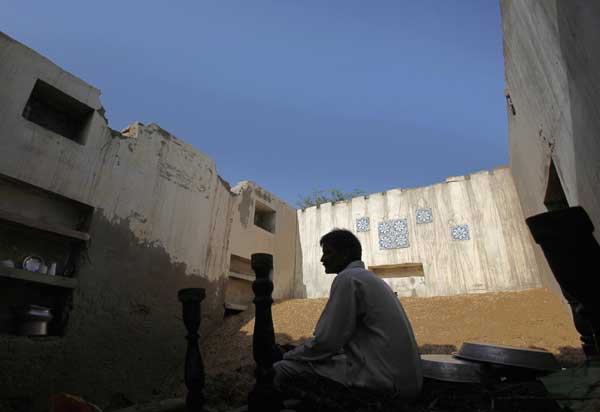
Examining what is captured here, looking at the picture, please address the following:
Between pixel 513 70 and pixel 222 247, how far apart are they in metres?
6.89

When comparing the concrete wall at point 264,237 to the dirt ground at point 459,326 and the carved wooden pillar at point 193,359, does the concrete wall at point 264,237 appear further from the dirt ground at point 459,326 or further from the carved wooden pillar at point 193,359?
the carved wooden pillar at point 193,359

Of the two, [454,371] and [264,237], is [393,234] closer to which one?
[264,237]

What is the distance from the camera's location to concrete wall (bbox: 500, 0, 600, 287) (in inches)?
83.2

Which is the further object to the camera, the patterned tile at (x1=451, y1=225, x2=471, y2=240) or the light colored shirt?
the patterned tile at (x1=451, y1=225, x2=471, y2=240)

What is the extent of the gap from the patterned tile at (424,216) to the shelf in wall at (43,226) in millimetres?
8158

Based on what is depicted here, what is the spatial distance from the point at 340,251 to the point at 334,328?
21.8 inches

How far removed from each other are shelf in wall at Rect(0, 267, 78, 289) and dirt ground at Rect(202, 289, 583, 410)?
255 cm

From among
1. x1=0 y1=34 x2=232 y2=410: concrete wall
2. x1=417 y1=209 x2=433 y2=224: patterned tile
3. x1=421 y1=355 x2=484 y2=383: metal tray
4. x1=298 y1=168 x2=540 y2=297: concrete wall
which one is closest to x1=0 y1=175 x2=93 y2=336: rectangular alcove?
x1=0 y1=34 x2=232 y2=410: concrete wall

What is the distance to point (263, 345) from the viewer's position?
164cm

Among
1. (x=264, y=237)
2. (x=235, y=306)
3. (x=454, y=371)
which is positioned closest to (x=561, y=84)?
(x=454, y=371)

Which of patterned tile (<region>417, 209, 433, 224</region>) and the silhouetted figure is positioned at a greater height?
patterned tile (<region>417, 209, 433, 224</region>)

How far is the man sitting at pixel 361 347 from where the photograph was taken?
1.75 m

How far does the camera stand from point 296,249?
453 inches

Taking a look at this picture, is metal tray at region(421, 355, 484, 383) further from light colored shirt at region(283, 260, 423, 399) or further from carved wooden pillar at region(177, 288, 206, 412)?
carved wooden pillar at region(177, 288, 206, 412)
